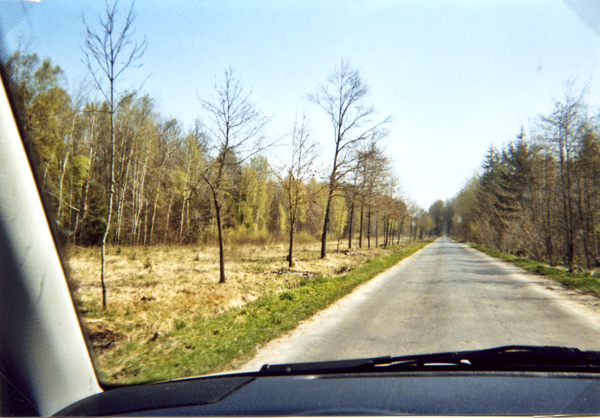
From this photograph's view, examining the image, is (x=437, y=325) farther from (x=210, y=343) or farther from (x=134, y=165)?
(x=134, y=165)

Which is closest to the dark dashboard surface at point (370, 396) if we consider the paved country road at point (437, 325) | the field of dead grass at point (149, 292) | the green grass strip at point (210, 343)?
the field of dead grass at point (149, 292)

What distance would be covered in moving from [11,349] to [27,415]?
43 centimetres

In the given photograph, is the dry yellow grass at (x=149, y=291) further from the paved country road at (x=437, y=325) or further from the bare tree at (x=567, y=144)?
the bare tree at (x=567, y=144)

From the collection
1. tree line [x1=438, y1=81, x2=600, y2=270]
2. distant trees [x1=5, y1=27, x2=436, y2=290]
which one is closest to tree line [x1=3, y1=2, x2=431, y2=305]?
distant trees [x1=5, y1=27, x2=436, y2=290]

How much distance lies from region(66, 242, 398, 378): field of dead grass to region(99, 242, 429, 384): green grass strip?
26cm

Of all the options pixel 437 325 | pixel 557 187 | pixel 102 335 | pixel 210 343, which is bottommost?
pixel 210 343

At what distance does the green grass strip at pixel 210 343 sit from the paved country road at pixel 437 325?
37cm

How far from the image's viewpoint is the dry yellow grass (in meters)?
5.21

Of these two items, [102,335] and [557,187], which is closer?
[102,335]

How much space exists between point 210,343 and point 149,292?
428 cm

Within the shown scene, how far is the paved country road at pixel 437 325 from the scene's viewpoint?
173 inches

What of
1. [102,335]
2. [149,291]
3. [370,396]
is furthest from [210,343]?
[149,291]

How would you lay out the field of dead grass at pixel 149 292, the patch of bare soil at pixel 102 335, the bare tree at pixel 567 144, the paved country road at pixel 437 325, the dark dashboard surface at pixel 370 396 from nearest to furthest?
the dark dashboard surface at pixel 370 396, the paved country road at pixel 437 325, the patch of bare soil at pixel 102 335, the field of dead grass at pixel 149 292, the bare tree at pixel 567 144

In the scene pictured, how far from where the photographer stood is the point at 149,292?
28.6ft
